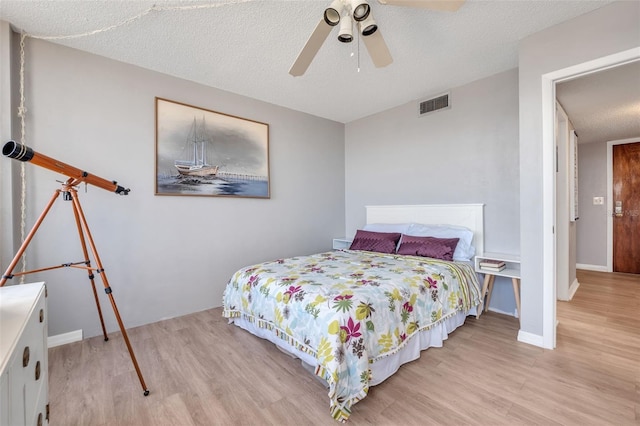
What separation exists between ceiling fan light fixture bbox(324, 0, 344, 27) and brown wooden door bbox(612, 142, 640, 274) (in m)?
6.01

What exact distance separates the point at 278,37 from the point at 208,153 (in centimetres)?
149

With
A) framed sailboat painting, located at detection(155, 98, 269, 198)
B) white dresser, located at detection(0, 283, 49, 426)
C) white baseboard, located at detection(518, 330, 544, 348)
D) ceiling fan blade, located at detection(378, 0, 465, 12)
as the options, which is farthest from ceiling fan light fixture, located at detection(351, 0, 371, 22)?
white baseboard, located at detection(518, 330, 544, 348)

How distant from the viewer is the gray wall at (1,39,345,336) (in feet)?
7.73

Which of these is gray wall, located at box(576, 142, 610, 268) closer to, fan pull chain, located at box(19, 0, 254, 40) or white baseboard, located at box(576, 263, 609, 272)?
white baseboard, located at box(576, 263, 609, 272)

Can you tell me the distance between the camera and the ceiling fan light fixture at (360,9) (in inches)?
61.2

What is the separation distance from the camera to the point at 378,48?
73.7 inches

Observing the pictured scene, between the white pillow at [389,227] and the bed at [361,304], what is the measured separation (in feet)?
0.85

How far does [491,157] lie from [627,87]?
155cm

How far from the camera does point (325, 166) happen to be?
439 centimetres

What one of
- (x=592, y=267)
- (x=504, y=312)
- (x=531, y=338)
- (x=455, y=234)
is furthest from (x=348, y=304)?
(x=592, y=267)

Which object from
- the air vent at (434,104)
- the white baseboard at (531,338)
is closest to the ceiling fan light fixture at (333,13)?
the air vent at (434,104)

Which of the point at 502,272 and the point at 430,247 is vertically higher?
the point at 430,247

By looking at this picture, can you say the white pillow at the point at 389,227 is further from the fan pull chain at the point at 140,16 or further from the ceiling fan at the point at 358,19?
the fan pull chain at the point at 140,16

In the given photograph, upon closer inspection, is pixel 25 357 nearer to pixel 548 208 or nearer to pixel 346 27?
pixel 346 27
